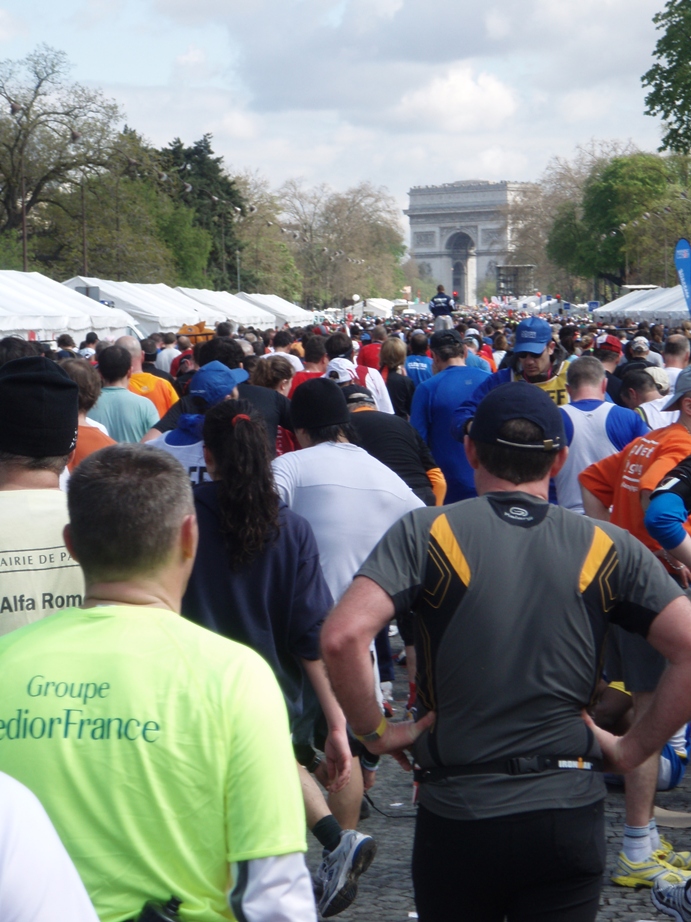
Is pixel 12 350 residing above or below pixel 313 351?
above

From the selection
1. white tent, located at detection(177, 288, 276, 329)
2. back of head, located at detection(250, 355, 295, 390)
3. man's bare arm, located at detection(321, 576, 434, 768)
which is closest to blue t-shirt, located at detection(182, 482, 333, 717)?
man's bare arm, located at detection(321, 576, 434, 768)

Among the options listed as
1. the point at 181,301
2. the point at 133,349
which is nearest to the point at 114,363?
the point at 133,349

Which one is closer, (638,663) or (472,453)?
(472,453)

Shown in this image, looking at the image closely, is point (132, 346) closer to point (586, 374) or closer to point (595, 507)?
point (586, 374)

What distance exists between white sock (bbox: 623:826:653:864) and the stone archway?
176 m

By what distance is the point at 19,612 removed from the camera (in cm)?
302

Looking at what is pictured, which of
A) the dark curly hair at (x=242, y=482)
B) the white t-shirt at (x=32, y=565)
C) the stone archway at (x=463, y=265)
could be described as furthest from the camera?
the stone archway at (x=463, y=265)

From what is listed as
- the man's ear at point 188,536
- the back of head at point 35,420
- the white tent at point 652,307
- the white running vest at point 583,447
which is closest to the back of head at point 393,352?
the white running vest at point 583,447

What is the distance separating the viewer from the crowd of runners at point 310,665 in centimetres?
186

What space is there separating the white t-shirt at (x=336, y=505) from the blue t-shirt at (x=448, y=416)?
3.54 metres

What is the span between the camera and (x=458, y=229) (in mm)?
178750

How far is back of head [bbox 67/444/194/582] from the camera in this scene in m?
2.02

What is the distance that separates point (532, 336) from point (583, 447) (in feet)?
2.61

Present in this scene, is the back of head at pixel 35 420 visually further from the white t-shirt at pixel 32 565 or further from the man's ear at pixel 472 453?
the man's ear at pixel 472 453
